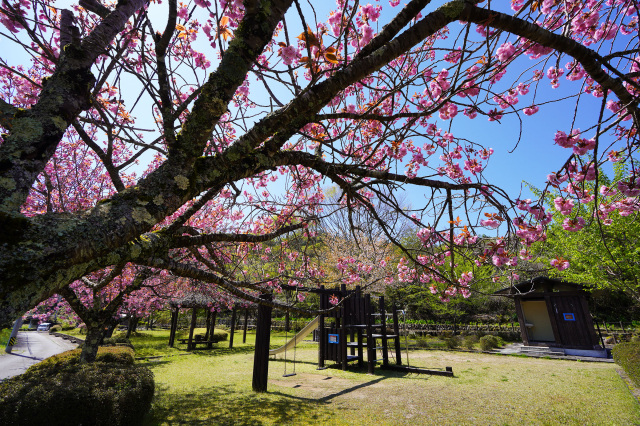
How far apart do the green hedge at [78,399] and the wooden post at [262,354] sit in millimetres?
2538

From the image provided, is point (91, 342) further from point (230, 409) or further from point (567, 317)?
point (567, 317)

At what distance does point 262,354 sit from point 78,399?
144 inches

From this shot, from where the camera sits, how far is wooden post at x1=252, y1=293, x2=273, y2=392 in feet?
21.9

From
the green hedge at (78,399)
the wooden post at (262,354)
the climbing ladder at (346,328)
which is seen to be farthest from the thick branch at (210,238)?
the climbing ladder at (346,328)

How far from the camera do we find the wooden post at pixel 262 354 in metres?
6.68

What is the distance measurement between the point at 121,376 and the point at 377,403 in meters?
4.43

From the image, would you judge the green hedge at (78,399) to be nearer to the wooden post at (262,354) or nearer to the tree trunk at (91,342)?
the tree trunk at (91,342)

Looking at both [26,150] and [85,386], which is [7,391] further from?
[26,150]

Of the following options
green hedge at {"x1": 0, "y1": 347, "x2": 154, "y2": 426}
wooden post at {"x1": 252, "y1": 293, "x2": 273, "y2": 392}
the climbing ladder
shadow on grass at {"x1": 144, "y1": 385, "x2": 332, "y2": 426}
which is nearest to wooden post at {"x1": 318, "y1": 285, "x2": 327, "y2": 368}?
the climbing ladder

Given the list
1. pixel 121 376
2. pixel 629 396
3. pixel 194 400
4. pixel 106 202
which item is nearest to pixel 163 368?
pixel 194 400

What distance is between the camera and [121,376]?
14.9 ft

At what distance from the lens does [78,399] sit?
12.1ft

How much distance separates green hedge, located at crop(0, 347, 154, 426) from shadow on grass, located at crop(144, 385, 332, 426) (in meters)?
0.69

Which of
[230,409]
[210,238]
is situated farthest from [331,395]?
[210,238]
